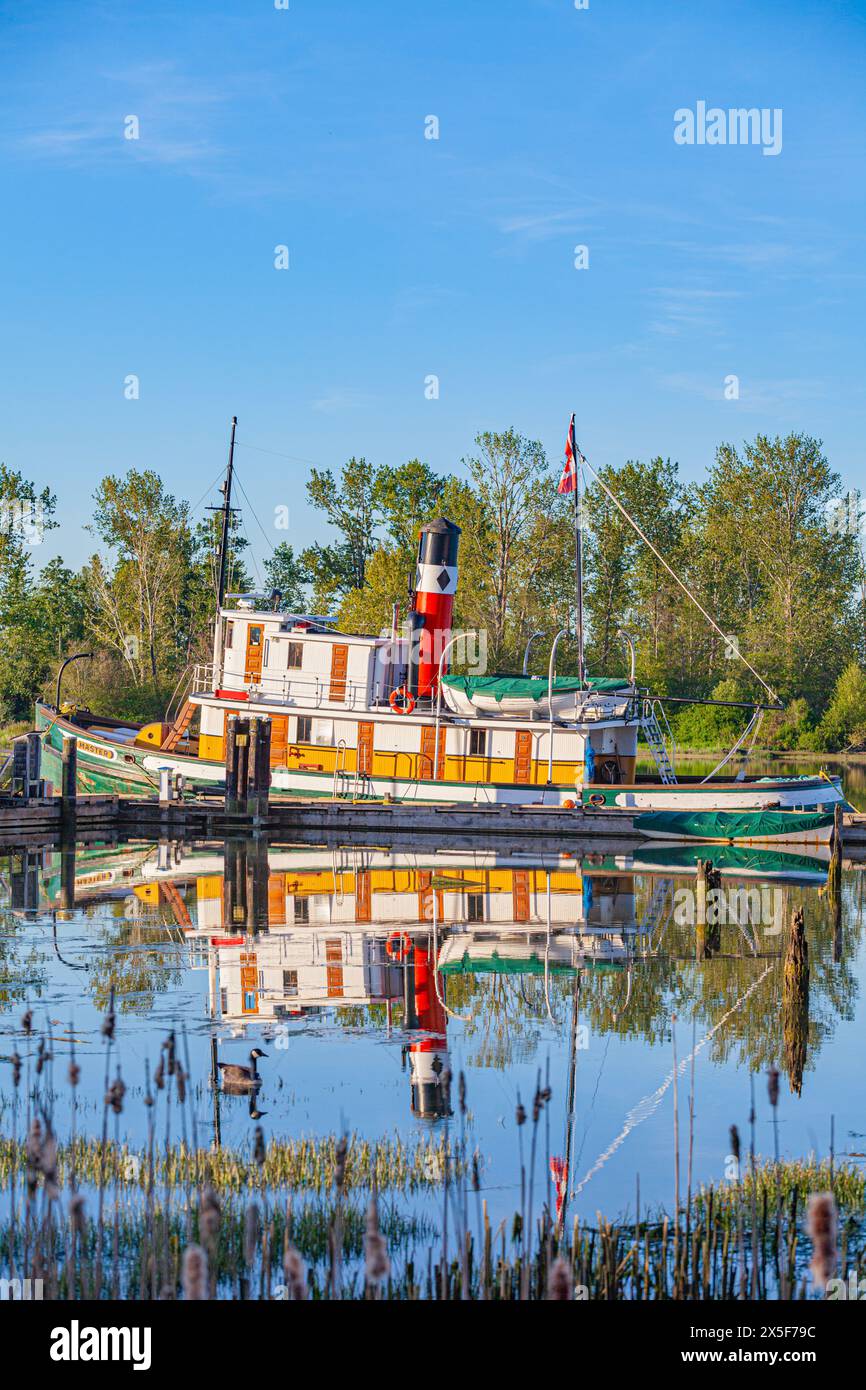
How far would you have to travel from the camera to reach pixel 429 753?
1549 inches

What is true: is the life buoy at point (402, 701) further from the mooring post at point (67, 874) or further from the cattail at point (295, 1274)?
the cattail at point (295, 1274)

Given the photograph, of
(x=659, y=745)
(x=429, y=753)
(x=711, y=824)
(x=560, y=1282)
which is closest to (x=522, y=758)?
(x=429, y=753)

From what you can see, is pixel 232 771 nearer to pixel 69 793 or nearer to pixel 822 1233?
pixel 69 793

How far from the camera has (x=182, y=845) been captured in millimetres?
35031

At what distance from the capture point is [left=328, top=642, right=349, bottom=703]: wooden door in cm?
3938

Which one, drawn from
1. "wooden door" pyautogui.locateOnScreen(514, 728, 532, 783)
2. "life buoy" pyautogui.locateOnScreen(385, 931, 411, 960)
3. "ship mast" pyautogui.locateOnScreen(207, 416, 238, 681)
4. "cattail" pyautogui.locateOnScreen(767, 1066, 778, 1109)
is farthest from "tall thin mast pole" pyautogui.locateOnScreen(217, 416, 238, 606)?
"cattail" pyautogui.locateOnScreen(767, 1066, 778, 1109)

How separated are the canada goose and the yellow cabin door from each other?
2747 cm

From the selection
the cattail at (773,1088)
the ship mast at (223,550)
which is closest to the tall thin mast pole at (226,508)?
the ship mast at (223,550)

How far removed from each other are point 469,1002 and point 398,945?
13.1ft

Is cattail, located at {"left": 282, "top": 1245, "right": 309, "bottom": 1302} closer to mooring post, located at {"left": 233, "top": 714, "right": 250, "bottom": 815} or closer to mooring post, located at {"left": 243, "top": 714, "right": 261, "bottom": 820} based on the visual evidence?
mooring post, located at {"left": 243, "top": 714, "right": 261, "bottom": 820}

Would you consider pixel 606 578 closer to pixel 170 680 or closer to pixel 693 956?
pixel 170 680

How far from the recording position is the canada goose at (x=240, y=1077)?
40.7ft
